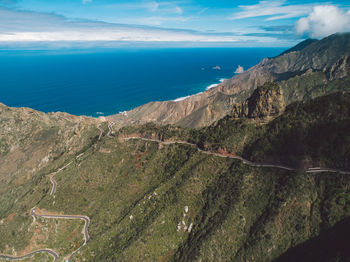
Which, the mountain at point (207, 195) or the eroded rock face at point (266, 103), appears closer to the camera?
the mountain at point (207, 195)

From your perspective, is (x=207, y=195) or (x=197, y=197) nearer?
(x=207, y=195)

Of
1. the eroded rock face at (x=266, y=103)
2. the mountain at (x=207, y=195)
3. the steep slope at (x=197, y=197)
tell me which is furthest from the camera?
the eroded rock face at (x=266, y=103)

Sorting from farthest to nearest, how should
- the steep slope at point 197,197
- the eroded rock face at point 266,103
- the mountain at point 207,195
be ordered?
the eroded rock face at point 266,103 → the steep slope at point 197,197 → the mountain at point 207,195

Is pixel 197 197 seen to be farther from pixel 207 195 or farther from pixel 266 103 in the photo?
pixel 266 103

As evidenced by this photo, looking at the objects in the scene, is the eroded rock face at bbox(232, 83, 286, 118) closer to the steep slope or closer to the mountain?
the mountain

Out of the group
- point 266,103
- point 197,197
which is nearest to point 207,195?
point 197,197

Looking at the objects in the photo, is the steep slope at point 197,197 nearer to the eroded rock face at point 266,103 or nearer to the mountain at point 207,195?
the mountain at point 207,195

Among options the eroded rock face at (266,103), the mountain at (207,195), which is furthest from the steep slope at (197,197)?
the eroded rock face at (266,103)
